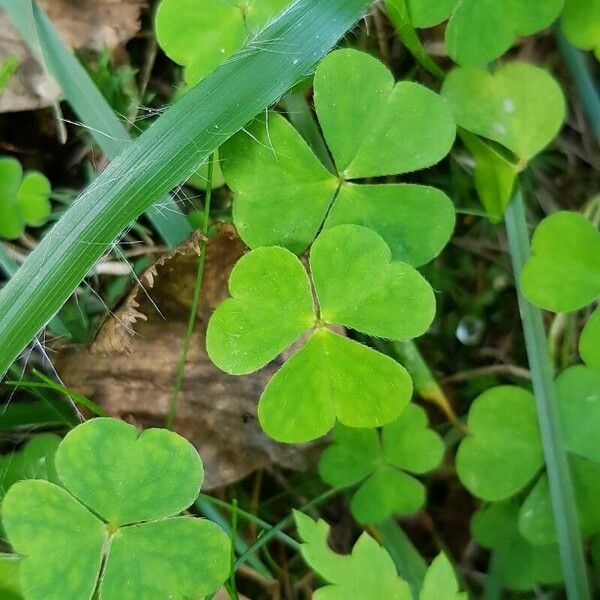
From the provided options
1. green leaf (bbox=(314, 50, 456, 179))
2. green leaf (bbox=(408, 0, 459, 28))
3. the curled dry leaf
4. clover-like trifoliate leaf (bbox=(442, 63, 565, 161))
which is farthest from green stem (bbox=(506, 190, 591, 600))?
the curled dry leaf

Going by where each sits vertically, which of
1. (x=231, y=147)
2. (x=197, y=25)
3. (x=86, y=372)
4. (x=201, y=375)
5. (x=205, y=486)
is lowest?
(x=205, y=486)

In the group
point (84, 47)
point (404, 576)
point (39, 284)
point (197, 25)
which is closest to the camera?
point (39, 284)

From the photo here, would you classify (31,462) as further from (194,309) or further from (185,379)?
(194,309)

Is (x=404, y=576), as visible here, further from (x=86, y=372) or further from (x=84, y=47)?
(x=84, y=47)

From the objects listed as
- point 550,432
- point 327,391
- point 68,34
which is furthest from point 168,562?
point 68,34

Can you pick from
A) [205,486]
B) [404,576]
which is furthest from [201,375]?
[404,576]

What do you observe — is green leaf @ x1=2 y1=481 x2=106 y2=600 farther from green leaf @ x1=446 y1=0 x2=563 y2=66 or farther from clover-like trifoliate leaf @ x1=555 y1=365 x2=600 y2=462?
green leaf @ x1=446 y1=0 x2=563 y2=66
